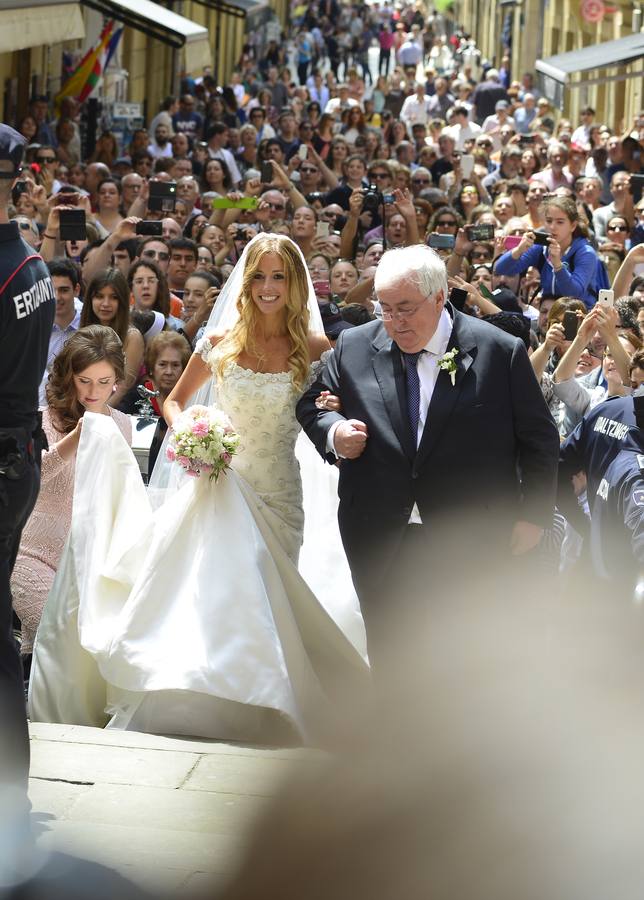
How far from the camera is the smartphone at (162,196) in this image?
11328 millimetres

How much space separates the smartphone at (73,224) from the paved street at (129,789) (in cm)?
477

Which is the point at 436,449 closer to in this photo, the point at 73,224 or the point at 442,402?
the point at 442,402

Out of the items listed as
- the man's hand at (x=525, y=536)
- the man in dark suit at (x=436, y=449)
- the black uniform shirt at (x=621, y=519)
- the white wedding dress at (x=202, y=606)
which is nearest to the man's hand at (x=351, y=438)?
the man in dark suit at (x=436, y=449)

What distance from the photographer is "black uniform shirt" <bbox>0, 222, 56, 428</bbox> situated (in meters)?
3.89

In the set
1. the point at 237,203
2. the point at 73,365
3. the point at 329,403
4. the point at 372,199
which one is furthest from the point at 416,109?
the point at 329,403

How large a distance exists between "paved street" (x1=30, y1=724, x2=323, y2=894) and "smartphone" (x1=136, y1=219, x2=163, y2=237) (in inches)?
227

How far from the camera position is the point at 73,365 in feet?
21.2

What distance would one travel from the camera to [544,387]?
766 centimetres

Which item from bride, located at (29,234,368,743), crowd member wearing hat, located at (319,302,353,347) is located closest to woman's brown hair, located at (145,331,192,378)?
crowd member wearing hat, located at (319,302,353,347)

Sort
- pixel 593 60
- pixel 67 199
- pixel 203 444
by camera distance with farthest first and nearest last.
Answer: pixel 593 60 < pixel 67 199 < pixel 203 444

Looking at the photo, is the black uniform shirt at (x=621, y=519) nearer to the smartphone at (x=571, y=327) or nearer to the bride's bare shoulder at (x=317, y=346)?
the bride's bare shoulder at (x=317, y=346)

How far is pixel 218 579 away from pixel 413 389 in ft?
3.83

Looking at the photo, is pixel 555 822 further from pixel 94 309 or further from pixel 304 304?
pixel 94 309

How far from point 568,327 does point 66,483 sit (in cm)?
299
